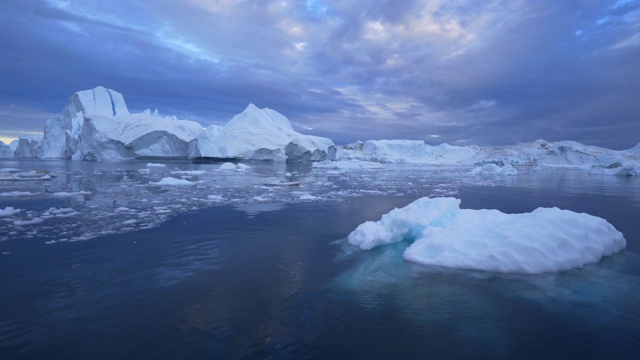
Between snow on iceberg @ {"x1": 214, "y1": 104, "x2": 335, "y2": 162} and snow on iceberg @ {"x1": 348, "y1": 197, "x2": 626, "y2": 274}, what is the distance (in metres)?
44.7

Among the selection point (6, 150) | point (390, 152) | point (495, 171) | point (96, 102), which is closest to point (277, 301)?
point (495, 171)

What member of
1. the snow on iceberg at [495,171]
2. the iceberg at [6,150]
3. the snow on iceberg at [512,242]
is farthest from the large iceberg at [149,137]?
the snow on iceberg at [512,242]

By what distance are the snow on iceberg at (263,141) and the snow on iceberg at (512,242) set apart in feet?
147

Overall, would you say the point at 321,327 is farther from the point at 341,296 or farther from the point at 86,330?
the point at 86,330

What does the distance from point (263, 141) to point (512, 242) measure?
47.2 m

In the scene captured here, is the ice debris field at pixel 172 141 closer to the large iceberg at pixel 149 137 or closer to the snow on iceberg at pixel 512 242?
the large iceberg at pixel 149 137

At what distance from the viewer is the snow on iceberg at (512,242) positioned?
536cm

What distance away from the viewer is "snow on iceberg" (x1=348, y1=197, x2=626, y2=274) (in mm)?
5363

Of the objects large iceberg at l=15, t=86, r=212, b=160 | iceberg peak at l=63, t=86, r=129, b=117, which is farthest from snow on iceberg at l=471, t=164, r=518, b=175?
iceberg peak at l=63, t=86, r=129, b=117

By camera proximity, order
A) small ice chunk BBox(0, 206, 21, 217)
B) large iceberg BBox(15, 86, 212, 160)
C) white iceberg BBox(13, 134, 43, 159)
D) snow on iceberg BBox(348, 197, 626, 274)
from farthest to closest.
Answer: white iceberg BBox(13, 134, 43, 159), large iceberg BBox(15, 86, 212, 160), small ice chunk BBox(0, 206, 21, 217), snow on iceberg BBox(348, 197, 626, 274)

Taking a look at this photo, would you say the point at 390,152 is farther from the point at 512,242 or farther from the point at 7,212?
the point at 512,242

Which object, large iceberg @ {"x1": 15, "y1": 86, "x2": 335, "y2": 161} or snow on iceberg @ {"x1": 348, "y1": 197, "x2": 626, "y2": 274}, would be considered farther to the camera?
large iceberg @ {"x1": 15, "y1": 86, "x2": 335, "y2": 161}

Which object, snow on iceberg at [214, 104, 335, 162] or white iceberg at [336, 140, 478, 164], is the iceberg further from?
white iceberg at [336, 140, 478, 164]

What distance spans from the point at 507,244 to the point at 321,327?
3548 millimetres
